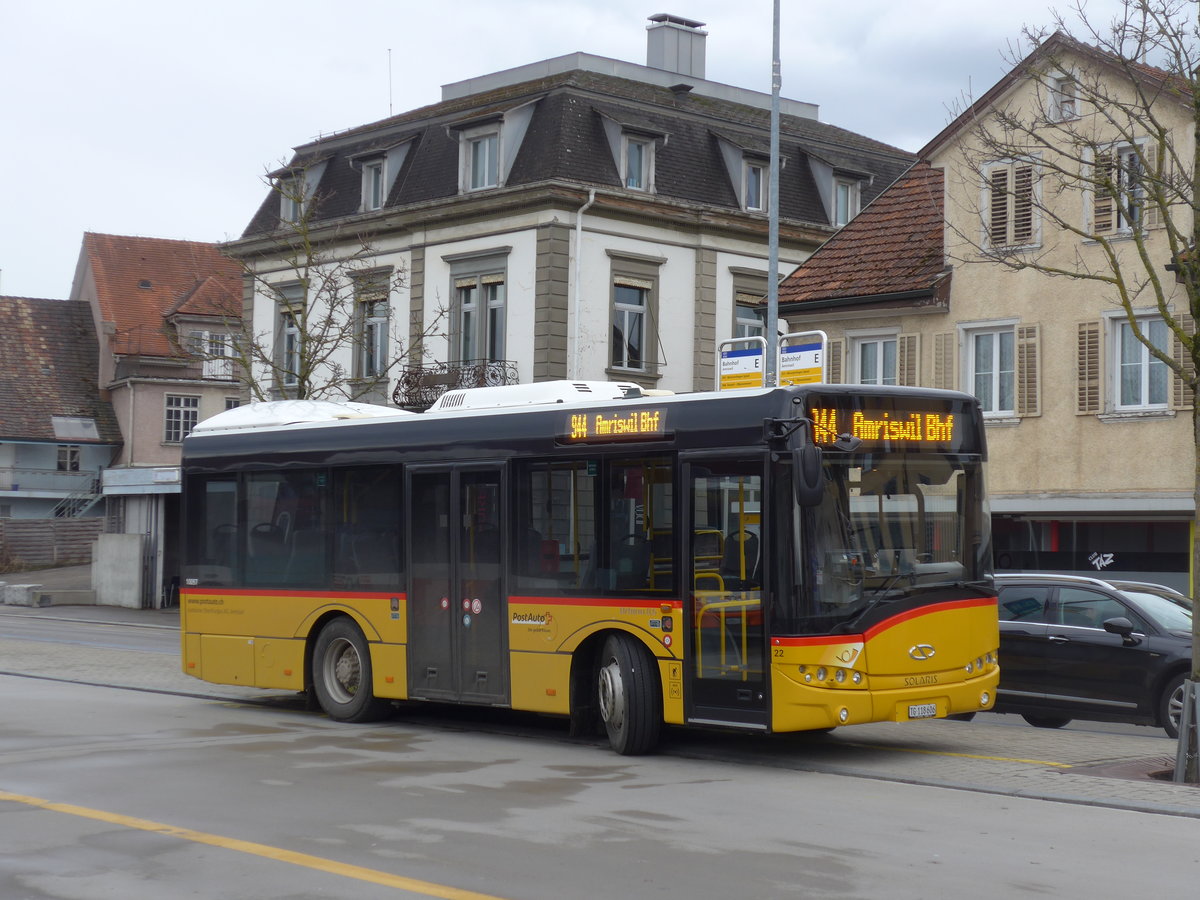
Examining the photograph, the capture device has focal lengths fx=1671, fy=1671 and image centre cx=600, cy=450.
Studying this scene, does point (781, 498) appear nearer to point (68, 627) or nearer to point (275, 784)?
point (275, 784)

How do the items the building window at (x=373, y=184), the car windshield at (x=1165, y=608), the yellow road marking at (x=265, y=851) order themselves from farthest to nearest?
the building window at (x=373, y=184) → the car windshield at (x=1165, y=608) → the yellow road marking at (x=265, y=851)

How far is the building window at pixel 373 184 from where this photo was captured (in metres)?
41.6

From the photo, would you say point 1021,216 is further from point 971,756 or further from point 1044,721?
point 971,756

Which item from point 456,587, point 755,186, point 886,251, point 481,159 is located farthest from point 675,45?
point 456,587

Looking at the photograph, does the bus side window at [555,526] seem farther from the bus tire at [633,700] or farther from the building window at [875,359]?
the building window at [875,359]

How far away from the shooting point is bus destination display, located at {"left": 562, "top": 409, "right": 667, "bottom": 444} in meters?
13.2

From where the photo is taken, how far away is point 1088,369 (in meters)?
27.2

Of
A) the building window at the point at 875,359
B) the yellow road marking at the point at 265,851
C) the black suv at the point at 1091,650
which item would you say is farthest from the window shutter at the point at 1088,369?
the yellow road marking at the point at 265,851

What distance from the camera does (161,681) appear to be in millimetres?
20422

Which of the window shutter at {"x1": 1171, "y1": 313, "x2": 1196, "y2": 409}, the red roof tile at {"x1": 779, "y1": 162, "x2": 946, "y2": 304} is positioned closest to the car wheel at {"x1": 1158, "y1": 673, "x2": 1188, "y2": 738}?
the window shutter at {"x1": 1171, "y1": 313, "x2": 1196, "y2": 409}

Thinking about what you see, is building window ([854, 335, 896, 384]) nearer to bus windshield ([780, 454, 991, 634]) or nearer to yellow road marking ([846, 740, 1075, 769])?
yellow road marking ([846, 740, 1075, 769])

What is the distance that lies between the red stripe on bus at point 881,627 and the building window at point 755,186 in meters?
29.0

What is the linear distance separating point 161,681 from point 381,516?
6228 mm

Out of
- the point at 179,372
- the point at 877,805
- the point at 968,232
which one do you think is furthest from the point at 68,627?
the point at 179,372
